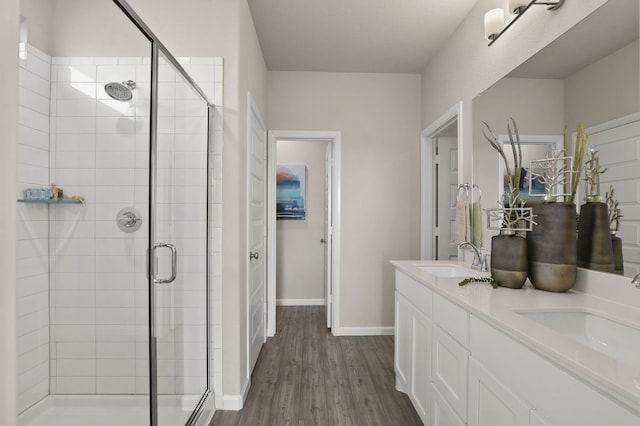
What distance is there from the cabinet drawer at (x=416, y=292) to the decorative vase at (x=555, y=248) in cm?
51

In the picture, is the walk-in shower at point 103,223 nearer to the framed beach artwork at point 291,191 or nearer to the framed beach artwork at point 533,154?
the framed beach artwork at point 533,154

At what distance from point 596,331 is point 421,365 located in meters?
0.91

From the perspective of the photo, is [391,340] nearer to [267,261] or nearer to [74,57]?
[267,261]

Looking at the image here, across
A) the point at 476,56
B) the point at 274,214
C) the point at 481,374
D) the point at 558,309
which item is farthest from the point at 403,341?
the point at 476,56

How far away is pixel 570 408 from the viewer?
859 mm

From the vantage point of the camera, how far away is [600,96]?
1467 mm

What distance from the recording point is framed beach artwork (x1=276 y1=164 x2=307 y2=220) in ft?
15.7

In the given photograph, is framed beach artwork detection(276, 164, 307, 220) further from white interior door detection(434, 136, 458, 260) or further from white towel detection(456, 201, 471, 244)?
white towel detection(456, 201, 471, 244)

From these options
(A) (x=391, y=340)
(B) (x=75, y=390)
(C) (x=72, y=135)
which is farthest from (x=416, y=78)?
(B) (x=75, y=390)

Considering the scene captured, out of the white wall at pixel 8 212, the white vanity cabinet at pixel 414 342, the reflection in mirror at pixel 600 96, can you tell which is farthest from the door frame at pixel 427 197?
the white wall at pixel 8 212

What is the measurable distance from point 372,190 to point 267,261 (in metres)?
1.31

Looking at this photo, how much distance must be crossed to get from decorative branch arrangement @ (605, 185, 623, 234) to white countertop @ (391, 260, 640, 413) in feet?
0.67

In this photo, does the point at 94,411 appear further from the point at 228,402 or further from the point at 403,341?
the point at 403,341

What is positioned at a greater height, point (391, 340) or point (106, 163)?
point (106, 163)
